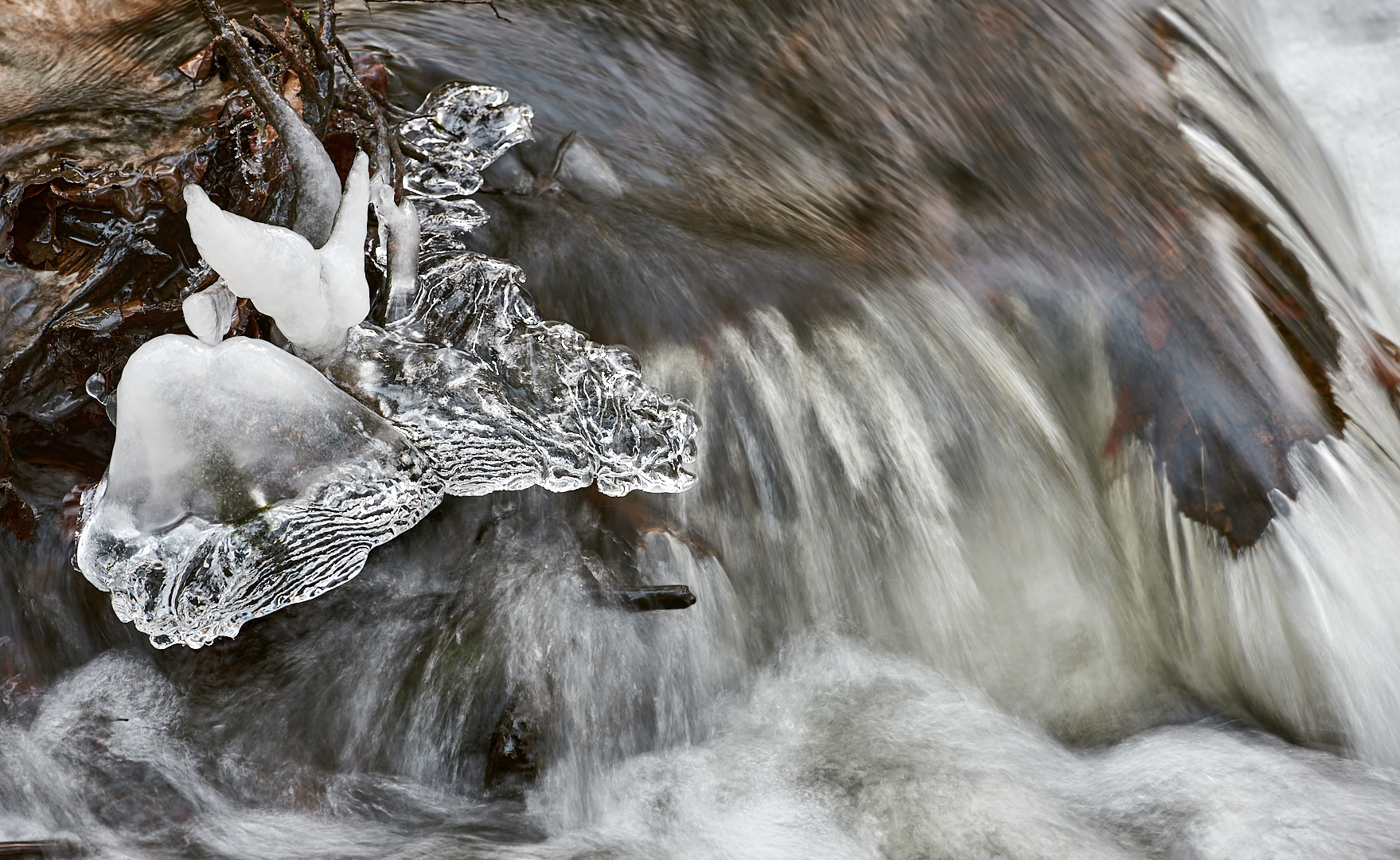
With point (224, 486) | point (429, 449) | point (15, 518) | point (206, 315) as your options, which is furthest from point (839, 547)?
point (15, 518)

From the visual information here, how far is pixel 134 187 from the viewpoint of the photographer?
8.59 feet

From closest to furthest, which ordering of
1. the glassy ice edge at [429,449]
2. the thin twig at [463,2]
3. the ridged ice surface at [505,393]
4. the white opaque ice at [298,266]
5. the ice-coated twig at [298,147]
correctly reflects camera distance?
the white opaque ice at [298,266] < the glassy ice edge at [429,449] < the ice-coated twig at [298,147] < the ridged ice surface at [505,393] < the thin twig at [463,2]

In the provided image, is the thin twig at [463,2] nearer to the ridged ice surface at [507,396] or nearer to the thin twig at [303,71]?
the thin twig at [303,71]

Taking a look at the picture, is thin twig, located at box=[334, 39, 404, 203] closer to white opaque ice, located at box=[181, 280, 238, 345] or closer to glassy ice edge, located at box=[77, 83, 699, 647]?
glassy ice edge, located at box=[77, 83, 699, 647]

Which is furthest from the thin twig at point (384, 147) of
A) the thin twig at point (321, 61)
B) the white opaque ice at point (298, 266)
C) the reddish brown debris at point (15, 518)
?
the reddish brown debris at point (15, 518)

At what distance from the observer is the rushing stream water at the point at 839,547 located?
2.27 meters

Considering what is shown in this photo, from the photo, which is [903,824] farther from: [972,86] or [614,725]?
[972,86]

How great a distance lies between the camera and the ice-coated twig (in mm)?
2061

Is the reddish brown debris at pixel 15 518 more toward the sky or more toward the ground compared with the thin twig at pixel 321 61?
more toward the ground

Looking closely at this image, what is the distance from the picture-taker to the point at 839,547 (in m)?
2.66

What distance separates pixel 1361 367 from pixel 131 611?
3.66 metres

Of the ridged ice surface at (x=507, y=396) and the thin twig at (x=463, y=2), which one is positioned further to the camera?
the thin twig at (x=463, y=2)

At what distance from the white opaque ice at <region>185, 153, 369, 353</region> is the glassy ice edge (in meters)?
0.16

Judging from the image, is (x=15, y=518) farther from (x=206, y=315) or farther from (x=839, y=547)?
(x=839, y=547)
